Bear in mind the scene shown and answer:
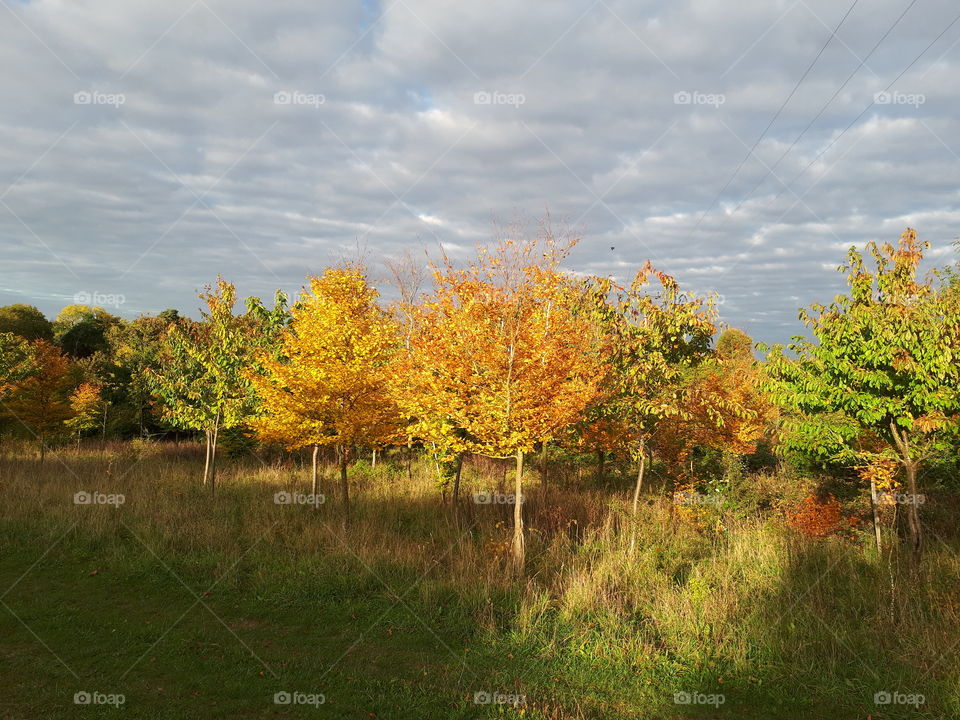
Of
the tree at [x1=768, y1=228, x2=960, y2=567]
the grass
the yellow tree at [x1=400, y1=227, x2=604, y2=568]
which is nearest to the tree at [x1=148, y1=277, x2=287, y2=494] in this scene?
the grass

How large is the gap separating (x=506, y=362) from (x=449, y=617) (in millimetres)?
4374

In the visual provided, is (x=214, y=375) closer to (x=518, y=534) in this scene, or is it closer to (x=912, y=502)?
(x=518, y=534)

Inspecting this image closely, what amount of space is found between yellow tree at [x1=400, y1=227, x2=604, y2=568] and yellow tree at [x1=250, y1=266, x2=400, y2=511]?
2747mm

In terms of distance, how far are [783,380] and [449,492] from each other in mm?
9461

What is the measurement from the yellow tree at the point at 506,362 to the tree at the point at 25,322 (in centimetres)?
3670

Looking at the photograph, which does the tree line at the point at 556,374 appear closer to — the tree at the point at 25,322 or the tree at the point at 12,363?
the tree at the point at 12,363

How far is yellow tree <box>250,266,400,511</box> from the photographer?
41.5ft

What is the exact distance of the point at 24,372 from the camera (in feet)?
65.7

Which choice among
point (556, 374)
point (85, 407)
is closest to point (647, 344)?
point (556, 374)

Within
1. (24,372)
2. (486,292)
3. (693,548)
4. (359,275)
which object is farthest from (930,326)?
(24,372)

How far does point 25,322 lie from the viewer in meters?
38.3

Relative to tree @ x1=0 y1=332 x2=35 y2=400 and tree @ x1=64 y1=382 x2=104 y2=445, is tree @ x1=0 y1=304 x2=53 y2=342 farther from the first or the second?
tree @ x1=0 y1=332 x2=35 y2=400

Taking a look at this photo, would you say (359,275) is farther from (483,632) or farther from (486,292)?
(483,632)

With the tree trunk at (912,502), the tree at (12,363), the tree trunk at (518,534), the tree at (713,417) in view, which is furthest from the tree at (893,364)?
the tree at (12,363)
